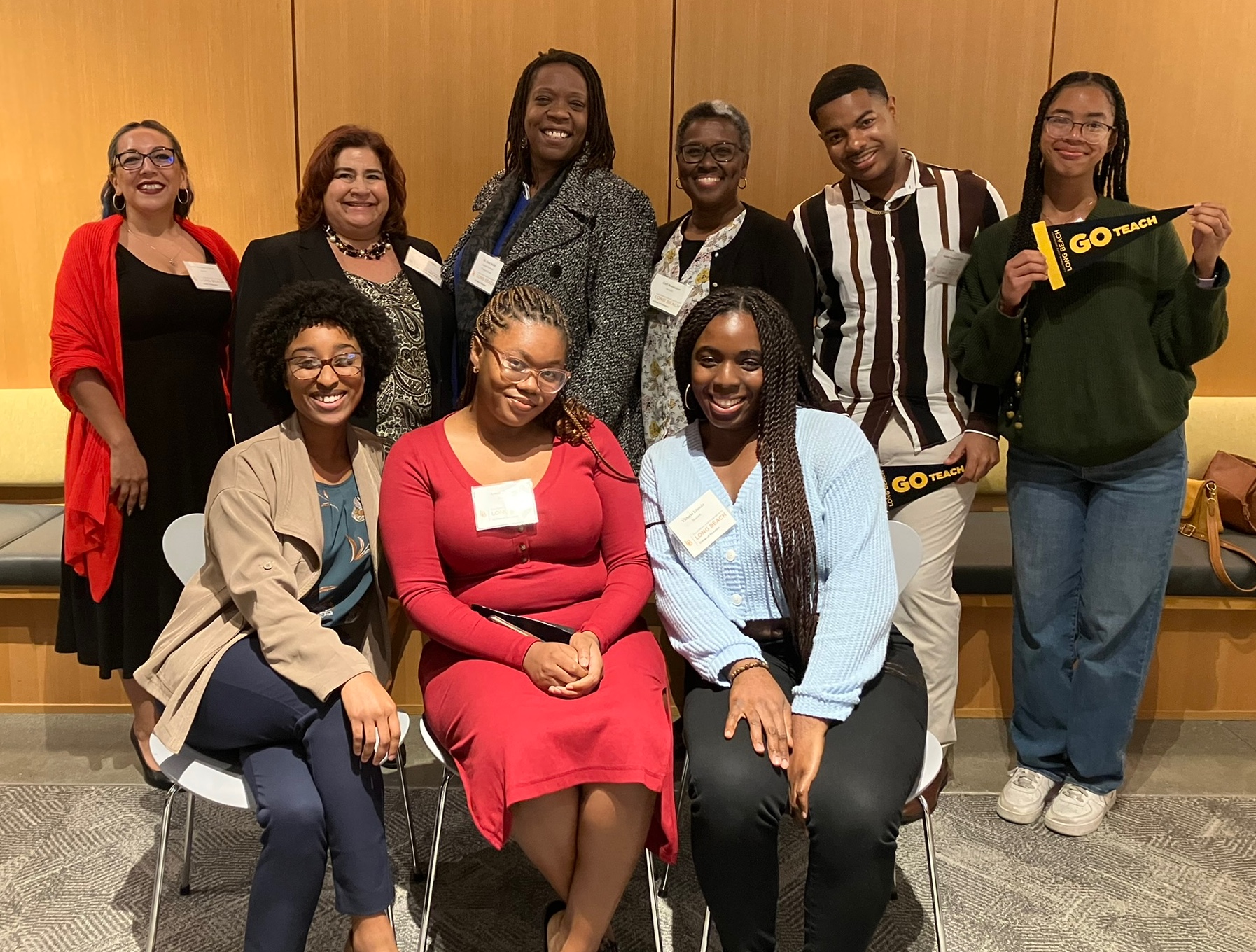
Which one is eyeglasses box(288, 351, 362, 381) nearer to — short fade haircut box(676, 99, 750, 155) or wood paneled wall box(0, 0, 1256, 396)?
short fade haircut box(676, 99, 750, 155)

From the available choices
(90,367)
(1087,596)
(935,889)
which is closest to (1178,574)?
(1087,596)

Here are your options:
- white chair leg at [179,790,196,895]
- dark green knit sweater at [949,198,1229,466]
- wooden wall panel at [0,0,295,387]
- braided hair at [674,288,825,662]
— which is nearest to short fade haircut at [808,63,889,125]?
dark green knit sweater at [949,198,1229,466]

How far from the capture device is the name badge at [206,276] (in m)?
2.79

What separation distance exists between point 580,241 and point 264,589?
1204 mm

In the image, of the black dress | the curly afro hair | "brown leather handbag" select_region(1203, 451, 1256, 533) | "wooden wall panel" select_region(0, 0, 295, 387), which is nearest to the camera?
the curly afro hair

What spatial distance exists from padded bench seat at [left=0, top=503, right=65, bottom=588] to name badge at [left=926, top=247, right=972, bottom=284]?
275 cm

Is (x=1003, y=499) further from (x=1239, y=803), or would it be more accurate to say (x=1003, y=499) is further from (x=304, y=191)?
(x=304, y=191)

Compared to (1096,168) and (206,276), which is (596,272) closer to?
(206,276)

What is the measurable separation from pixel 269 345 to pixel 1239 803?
9.65 ft

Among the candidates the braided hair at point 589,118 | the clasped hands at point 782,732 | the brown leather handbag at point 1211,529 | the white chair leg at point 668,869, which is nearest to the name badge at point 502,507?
the clasped hands at point 782,732

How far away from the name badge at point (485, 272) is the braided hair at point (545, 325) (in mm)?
451

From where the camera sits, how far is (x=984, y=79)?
377cm

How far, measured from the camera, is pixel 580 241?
258 cm

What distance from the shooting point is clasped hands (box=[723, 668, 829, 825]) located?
5.94ft
